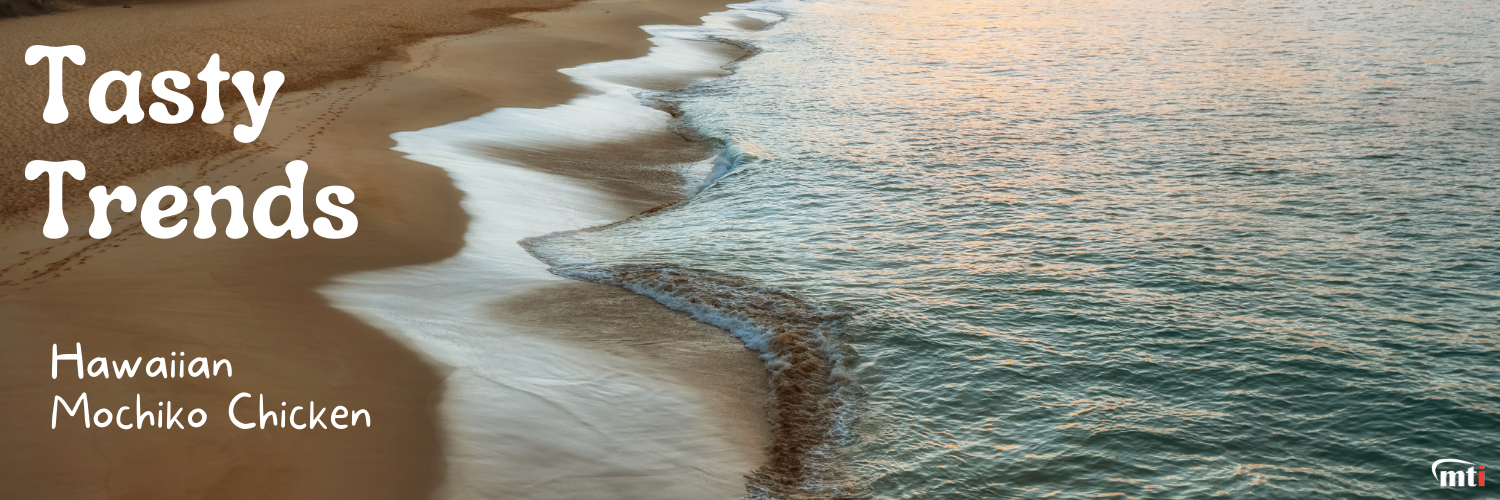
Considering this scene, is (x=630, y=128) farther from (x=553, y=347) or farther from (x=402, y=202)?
(x=553, y=347)

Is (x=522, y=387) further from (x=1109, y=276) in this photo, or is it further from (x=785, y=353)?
(x=1109, y=276)

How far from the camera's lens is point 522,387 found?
820cm

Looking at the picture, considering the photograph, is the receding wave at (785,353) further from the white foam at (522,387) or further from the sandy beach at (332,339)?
the white foam at (522,387)

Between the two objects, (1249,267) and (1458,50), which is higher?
(1458,50)

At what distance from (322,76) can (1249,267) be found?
1801cm

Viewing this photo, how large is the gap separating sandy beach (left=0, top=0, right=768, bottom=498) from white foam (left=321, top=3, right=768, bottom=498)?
0.03 m

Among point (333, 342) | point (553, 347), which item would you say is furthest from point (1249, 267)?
point (333, 342)

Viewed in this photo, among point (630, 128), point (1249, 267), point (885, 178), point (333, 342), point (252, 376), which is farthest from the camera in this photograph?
point (630, 128)

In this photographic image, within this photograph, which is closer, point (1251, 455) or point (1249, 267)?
point (1251, 455)

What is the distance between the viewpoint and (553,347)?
9.09 metres

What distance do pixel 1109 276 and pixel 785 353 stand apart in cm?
354

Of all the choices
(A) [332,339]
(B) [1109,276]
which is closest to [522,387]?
(A) [332,339]

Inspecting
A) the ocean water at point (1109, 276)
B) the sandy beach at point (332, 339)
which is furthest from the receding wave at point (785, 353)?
the sandy beach at point (332, 339)

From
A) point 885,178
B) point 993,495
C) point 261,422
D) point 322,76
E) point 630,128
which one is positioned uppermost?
point 322,76
